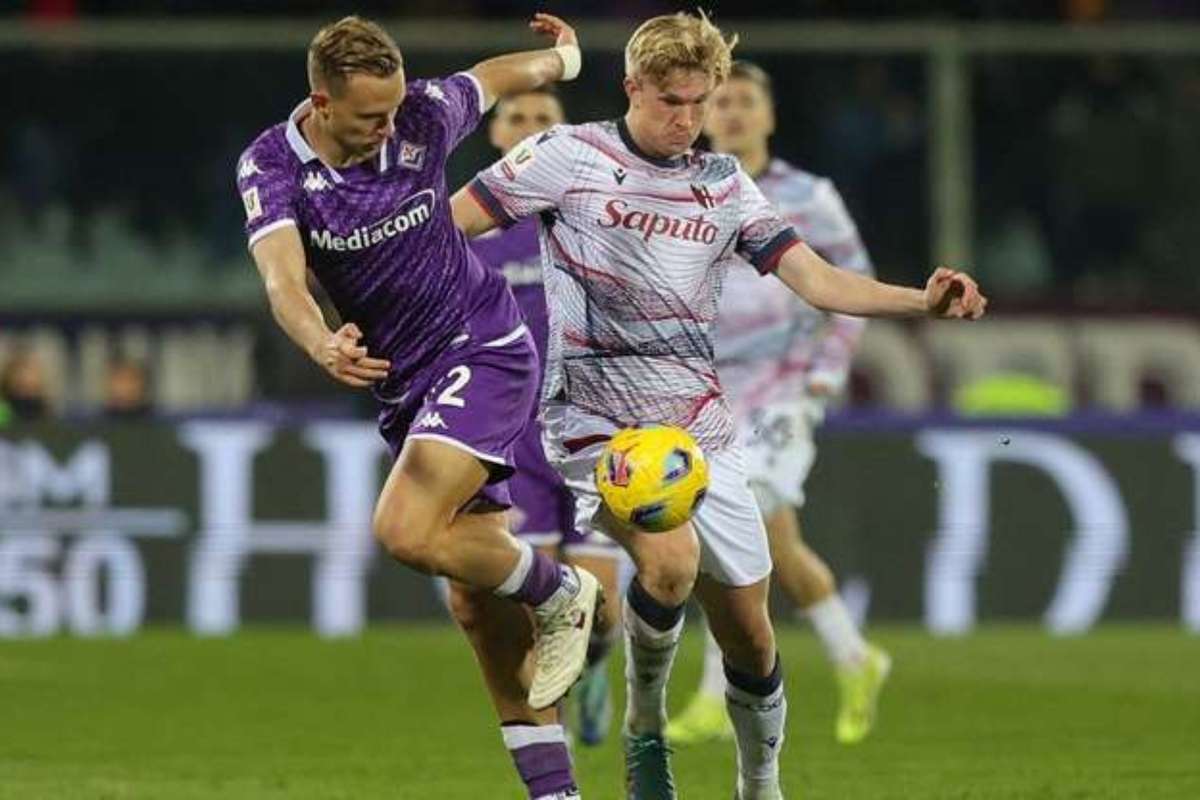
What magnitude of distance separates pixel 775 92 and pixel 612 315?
10358 mm

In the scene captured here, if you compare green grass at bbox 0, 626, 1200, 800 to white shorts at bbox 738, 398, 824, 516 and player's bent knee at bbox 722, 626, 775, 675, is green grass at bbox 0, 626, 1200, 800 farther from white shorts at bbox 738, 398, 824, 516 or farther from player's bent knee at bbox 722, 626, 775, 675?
player's bent knee at bbox 722, 626, 775, 675

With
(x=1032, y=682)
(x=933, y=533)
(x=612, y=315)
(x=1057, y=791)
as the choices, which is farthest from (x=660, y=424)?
(x=933, y=533)

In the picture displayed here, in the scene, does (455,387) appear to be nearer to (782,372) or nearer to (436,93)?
(436,93)

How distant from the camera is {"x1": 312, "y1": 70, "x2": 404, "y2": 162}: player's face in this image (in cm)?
801

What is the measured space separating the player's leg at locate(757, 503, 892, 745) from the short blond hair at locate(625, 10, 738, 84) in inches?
156

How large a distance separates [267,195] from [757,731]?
6.84 ft

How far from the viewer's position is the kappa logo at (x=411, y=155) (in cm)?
825

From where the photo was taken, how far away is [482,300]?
844cm

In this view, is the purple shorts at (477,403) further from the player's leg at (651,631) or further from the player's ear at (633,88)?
the player's ear at (633,88)

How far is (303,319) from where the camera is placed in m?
7.82

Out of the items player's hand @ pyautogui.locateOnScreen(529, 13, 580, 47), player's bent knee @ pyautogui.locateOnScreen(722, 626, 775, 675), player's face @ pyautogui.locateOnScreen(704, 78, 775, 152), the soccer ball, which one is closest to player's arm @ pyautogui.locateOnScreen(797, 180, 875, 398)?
player's face @ pyautogui.locateOnScreen(704, 78, 775, 152)

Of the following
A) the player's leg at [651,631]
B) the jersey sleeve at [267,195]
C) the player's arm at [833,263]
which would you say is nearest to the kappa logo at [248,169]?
the jersey sleeve at [267,195]

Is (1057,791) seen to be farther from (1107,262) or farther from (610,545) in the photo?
(1107,262)

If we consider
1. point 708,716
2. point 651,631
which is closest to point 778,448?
point 708,716
